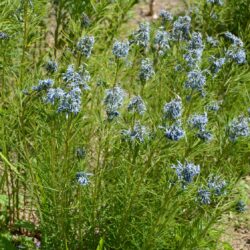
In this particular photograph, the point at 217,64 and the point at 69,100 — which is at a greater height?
the point at 217,64

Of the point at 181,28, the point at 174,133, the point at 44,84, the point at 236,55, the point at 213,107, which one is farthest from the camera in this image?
the point at 181,28

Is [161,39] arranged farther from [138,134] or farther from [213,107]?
[138,134]

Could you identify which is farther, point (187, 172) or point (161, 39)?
point (161, 39)

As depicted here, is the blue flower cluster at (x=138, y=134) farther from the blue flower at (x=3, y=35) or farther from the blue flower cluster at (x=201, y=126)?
the blue flower at (x=3, y=35)

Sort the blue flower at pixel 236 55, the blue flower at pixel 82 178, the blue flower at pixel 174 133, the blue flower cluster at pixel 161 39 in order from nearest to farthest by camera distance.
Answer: the blue flower at pixel 174 133 < the blue flower at pixel 82 178 < the blue flower at pixel 236 55 < the blue flower cluster at pixel 161 39

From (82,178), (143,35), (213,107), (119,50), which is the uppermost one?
(143,35)

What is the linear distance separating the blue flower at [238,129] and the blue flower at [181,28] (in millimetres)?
1097

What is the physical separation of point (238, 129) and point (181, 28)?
1.21 m

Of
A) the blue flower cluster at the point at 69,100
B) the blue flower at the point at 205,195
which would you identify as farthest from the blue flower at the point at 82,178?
the blue flower at the point at 205,195

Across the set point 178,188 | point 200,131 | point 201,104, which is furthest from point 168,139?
point 201,104

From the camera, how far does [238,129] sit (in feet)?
8.16

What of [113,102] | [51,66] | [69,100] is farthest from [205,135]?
[51,66]

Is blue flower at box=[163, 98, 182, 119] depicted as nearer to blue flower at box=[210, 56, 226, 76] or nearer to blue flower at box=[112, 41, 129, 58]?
blue flower at box=[112, 41, 129, 58]

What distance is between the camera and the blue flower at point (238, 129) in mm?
2480
